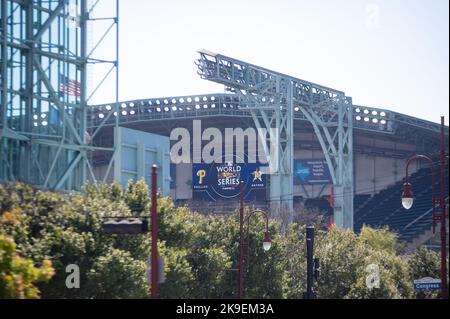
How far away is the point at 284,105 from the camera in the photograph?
8688 cm

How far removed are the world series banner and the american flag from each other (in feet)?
168

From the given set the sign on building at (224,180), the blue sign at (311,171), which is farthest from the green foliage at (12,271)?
the blue sign at (311,171)

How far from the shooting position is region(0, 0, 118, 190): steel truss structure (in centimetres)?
4481

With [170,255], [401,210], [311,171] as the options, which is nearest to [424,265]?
[170,255]

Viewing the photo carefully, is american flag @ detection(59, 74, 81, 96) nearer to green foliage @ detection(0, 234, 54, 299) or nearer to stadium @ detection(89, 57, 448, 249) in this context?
green foliage @ detection(0, 234, 54, 299)

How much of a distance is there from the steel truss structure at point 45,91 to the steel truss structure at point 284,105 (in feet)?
95.4

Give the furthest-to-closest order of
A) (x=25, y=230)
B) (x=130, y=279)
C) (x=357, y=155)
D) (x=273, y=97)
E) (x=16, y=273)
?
(x=357, y=155), (x=273, y=97), (x=130, y=279), (x=25, y=230), (x=16, y=273)

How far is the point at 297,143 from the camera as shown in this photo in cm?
11862

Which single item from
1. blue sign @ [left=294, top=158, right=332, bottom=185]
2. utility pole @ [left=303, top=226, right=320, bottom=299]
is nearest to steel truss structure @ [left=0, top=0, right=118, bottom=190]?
utility pole @ [left=303, top=226, right=320, bottom=299]

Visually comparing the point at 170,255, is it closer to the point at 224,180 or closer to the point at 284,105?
the point at 284,105

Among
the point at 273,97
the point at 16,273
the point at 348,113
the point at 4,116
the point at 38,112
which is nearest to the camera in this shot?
the point at 16,273

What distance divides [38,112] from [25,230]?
15652 mm
